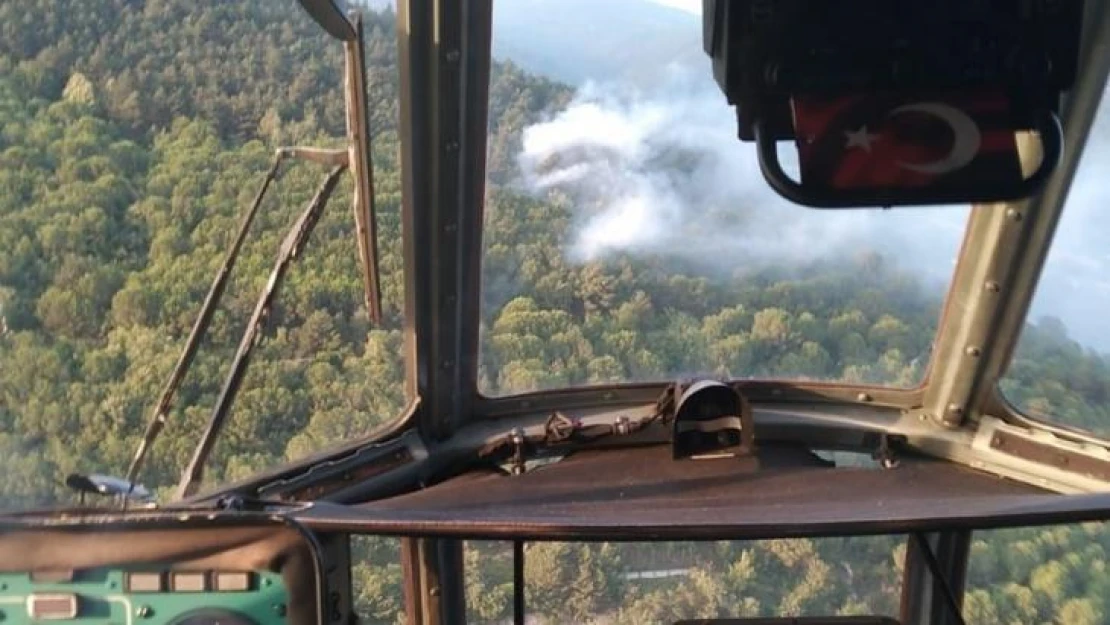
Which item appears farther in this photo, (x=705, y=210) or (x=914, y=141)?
(x=705, y=210)

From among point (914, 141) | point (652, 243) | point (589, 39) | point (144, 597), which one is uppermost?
point (589, 39)

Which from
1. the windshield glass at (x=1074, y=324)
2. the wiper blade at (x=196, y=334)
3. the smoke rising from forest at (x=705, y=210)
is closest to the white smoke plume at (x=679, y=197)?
the smoke rising from forest at (x=705, y=210)

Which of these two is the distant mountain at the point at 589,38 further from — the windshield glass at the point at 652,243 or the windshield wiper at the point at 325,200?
the windshield wiper at the point at 325,200

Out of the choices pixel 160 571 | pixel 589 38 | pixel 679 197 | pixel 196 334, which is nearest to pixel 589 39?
pixel 589 38

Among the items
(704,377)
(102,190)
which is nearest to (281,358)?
(102,190)

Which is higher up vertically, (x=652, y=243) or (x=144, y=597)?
(x=652, y=243)

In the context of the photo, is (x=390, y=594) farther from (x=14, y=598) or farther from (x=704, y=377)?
(x=14, y=598)

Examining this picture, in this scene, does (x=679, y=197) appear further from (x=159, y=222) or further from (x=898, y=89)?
Result: (x=898, y=89)
